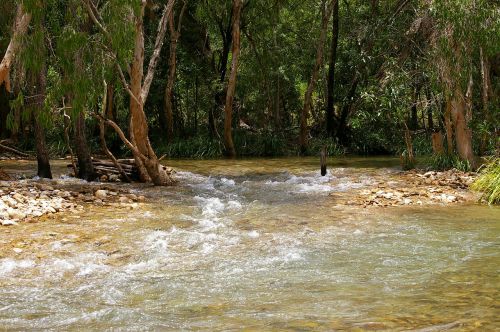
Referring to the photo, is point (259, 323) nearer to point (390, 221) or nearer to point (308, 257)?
point (308, 257)

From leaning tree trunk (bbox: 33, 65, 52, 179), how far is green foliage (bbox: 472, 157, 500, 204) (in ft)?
30.1

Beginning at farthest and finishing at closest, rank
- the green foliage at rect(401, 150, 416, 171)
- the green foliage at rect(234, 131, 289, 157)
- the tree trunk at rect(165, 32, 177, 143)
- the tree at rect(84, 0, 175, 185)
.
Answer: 1. the green foliage at rect(234, 131, 289, 157)
2. the tree trunk at rect(165, 32, 177, 143)
3. the green foliage at rect(401, 150, 416, 171)
4. the tree at rect(84, 0, 175, 185)

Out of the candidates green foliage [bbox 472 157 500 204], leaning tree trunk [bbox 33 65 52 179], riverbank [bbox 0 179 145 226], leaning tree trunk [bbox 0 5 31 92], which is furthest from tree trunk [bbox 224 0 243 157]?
green foliage [bbox 472 157 500 204]

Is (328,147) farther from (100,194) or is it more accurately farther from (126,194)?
(100,194)

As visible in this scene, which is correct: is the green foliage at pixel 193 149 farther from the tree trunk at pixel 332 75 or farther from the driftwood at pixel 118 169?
the driftwood at pixel 118 169

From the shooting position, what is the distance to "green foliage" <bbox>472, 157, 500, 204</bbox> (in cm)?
1196

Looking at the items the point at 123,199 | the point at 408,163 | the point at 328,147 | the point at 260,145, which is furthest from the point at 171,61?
the point at 123,199

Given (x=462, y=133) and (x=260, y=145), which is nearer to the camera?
(x=462, y=133)

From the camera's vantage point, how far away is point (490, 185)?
40.5ft

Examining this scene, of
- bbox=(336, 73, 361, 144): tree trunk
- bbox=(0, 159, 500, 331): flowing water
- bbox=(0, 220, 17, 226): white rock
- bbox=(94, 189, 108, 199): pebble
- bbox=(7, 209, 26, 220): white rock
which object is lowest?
bbox=(0, 159, 500, 331): flowing water

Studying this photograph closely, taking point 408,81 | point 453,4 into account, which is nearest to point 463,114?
point 408,81

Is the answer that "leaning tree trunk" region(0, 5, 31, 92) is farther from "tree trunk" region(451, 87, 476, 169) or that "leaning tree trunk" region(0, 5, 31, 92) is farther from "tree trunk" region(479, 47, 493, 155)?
"tree trunk" region(479, 47, 493, 155)

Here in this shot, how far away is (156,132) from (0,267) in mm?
20099

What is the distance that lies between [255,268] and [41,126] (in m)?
8.51
